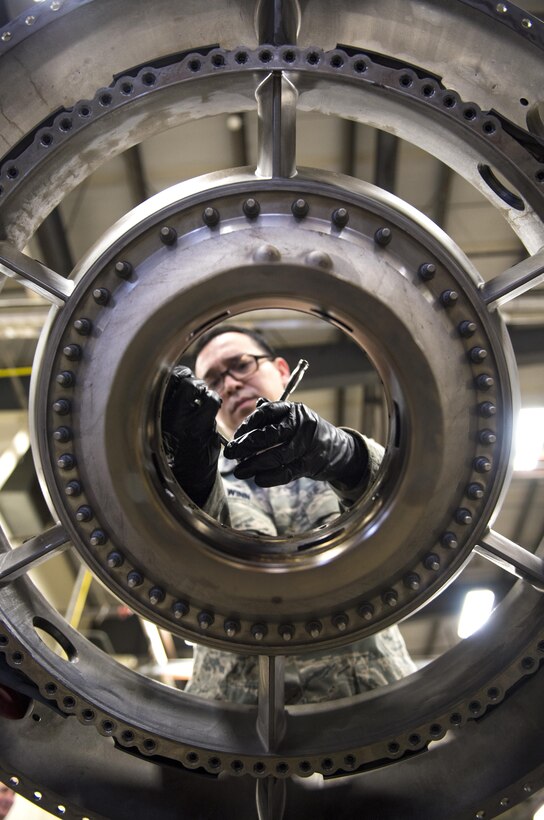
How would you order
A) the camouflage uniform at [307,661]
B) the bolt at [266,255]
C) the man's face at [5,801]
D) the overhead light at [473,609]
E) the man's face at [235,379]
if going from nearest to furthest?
1. the bolt at [266,255]
2. the camouflage uniform at [307,661]
3. the man's face at [5,801]
4. the man's face at [235,379]
5. the overhead light at [473,609]

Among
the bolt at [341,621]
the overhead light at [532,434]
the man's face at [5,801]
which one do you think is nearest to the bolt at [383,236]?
the bolt at [341,621]

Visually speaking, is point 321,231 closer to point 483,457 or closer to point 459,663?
point 483,457

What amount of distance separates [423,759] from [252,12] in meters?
1.21

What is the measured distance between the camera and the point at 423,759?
1.21m

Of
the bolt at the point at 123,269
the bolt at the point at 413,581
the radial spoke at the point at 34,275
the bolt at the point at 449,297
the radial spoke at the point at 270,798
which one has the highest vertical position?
the radial spoke at the point at 34,275

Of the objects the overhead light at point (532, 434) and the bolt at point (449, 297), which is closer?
the bolt at point (449, 297)

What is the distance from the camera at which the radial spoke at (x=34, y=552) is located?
1.10 meters

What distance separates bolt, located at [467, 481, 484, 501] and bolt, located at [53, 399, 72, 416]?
1.94 feet

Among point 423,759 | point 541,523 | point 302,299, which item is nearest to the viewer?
point 302,299

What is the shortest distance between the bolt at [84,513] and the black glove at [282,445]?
0.75 feet

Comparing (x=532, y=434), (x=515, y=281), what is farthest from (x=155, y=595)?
(x=532, y=434)

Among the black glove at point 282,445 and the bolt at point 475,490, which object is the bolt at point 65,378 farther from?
the bolt at point 475,490

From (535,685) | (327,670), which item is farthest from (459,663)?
(327,670)

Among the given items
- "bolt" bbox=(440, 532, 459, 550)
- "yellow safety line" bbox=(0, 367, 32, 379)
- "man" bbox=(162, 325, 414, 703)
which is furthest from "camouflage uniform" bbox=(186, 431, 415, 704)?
"yellow safety line" bbox=(0, 367, 32, 379)
